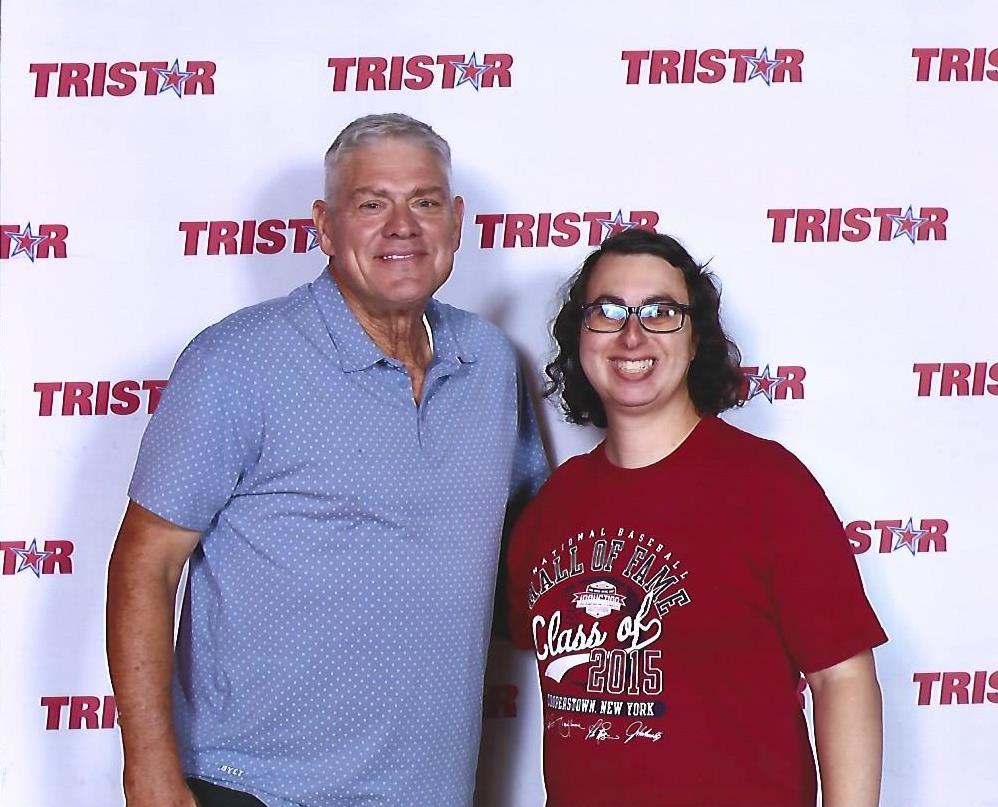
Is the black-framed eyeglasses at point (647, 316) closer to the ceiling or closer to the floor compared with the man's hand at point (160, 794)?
closer to the ceiling

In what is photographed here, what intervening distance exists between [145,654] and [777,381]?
47.4 inches

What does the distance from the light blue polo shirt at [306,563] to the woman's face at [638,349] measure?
0.92 feet

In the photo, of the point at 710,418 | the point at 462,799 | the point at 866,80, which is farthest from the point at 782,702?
the point at 866,80

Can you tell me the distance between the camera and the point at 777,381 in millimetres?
2145

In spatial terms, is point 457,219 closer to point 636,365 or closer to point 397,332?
point 397,332

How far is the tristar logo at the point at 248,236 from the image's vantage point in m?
2.13

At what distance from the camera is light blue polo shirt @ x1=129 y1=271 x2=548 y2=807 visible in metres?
1.58

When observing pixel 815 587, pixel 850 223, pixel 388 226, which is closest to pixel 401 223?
pixel 388 226

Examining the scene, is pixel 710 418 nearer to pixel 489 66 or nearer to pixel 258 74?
pixel 489 66

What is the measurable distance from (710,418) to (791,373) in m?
0.50

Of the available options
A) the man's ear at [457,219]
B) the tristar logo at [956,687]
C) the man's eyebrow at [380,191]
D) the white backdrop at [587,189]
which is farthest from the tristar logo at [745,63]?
the tristar logo at [956,687]

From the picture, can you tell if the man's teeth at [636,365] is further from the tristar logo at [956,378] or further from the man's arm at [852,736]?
the tristar logo at [956,378]
